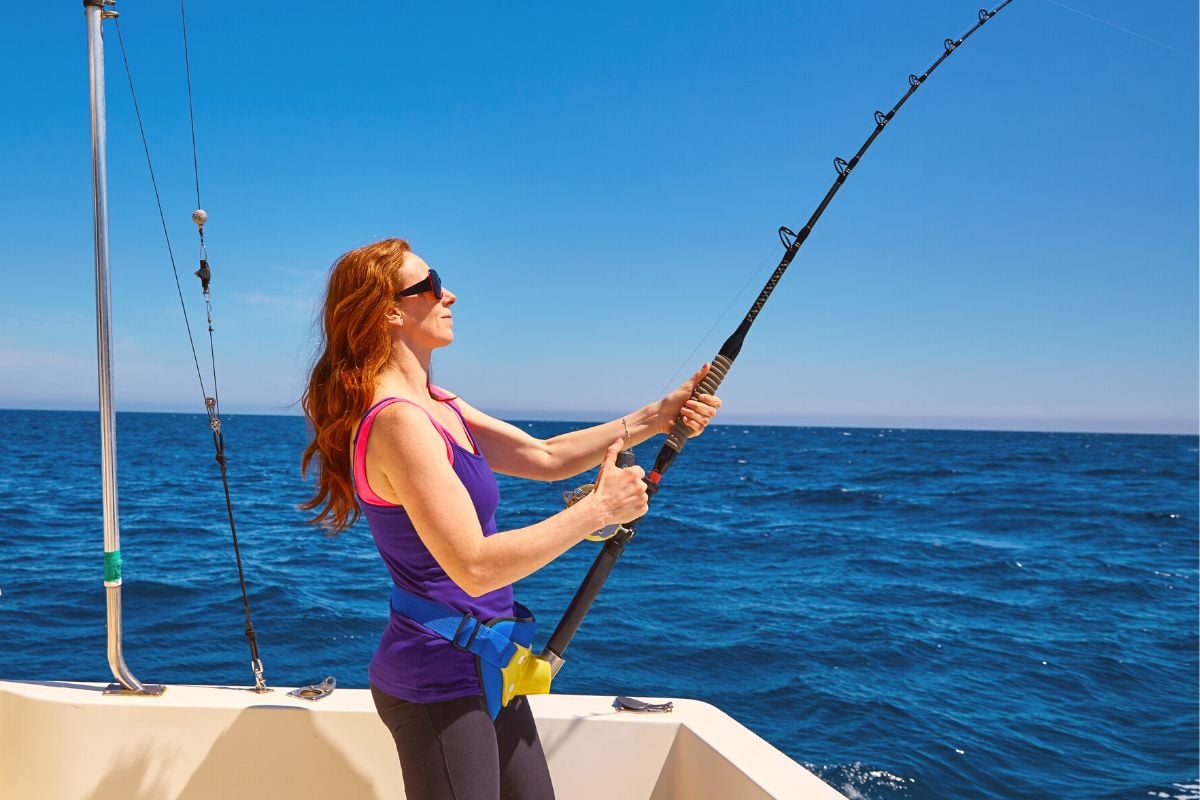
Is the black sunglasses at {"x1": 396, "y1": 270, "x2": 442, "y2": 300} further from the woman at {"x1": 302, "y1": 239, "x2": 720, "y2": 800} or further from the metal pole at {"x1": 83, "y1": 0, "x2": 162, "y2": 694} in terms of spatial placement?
the metal pole at {"x1": 83, "y1": 0, "x2": 162, "y2": 694}

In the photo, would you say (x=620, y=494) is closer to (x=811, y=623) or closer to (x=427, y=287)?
(x=427, y=287)

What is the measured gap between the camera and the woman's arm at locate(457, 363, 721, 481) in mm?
1986

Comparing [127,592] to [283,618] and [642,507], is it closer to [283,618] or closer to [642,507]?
[283,618]

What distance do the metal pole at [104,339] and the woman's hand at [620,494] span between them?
54.9 inches

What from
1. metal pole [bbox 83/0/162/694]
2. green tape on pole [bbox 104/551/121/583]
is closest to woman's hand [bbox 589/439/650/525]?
metal pole [bbox 83/0/162/694]

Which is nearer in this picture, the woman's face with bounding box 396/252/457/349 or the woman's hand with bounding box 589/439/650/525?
the woman's hand with bounding box 589/439/650/525

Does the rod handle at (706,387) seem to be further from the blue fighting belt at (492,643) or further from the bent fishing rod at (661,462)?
the blue fighting belt at (492,643)

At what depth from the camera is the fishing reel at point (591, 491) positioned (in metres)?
1.60

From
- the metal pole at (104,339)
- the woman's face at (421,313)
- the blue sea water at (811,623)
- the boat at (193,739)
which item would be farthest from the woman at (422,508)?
the blue sea water at (811,623)

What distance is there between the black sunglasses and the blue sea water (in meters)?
4.94

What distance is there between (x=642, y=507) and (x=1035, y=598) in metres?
11.9

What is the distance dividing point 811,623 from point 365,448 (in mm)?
8835

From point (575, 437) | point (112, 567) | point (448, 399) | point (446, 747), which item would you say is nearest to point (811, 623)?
point (575, 437)

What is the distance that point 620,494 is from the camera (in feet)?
5.03
